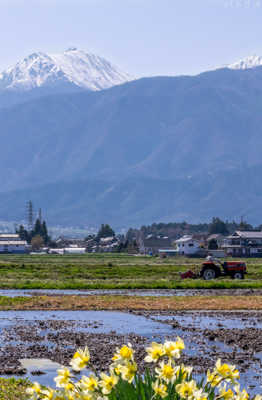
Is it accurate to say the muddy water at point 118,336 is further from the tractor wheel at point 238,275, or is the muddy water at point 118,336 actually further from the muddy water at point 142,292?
the tractor wheel at point 238,275

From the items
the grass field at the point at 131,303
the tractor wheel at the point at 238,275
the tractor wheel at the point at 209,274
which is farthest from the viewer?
the tractor wheel at the point at 238,275

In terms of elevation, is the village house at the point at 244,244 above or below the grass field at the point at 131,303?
above

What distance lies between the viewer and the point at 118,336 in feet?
94.1

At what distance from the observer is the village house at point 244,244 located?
548ft

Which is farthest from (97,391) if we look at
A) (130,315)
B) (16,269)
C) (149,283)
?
(16,269)

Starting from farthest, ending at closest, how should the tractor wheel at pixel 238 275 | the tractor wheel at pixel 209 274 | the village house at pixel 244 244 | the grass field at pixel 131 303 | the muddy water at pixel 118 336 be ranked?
1. the village house at pixel 244 244
2. the tractor wheel at pixel 238 275
3. the tractor wheel at pixel 209 274
4. the grass field at pixel 131 303
5. the muddy water at pixel 118 336

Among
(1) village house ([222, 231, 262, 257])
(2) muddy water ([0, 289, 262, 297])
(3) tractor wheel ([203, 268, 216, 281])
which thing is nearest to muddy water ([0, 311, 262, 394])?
(2) muddy water ([0, 289, 262, 297])

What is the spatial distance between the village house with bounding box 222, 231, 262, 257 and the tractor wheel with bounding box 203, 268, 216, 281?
100600mm

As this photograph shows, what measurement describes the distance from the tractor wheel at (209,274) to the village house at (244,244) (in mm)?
100600

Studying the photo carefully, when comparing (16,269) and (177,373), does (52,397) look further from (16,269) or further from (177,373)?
(16,269)

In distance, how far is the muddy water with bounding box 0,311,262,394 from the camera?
2248 centimetres

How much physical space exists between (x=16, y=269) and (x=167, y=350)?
76277 millimetres

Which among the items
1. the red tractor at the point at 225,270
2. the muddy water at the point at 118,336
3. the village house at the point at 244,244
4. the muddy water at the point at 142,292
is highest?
the village house at the point at 244,244

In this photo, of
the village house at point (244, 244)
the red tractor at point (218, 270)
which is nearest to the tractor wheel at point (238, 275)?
the red tractor at point (218, 270)
